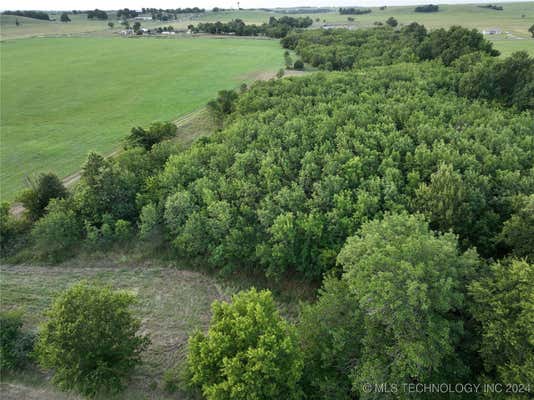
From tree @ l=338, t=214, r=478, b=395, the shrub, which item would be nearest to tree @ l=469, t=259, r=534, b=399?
tree @ l=338, t=214, r=478, b=395

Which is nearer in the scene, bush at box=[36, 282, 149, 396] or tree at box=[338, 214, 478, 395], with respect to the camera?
tree at box=[338, 214, 478, 395]

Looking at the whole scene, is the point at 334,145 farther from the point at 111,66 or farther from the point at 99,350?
the point at 111,66

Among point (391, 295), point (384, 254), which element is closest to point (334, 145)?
point (384, 254)

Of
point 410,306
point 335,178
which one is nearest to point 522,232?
point 410,306

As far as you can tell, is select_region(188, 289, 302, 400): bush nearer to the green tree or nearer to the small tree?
the green tree

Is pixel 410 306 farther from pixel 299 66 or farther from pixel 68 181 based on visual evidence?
pixel 299 66

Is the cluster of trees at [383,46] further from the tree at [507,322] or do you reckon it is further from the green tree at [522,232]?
the tree at [507,322]
